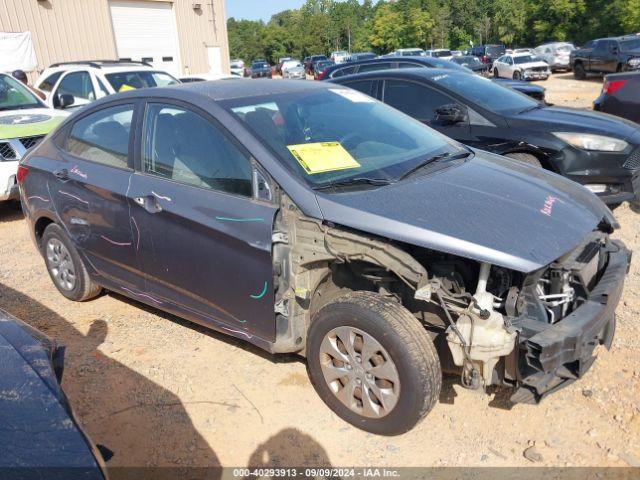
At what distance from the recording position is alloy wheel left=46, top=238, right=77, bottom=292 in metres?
4.31

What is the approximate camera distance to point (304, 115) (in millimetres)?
3344

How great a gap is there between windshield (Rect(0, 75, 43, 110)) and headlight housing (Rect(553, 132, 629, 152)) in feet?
24.3

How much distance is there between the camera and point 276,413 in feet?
10.1

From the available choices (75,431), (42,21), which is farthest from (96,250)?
(42,21)

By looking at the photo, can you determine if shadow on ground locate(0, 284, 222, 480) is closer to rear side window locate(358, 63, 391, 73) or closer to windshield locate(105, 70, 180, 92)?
windshield locate(105, 70, 180, 92)

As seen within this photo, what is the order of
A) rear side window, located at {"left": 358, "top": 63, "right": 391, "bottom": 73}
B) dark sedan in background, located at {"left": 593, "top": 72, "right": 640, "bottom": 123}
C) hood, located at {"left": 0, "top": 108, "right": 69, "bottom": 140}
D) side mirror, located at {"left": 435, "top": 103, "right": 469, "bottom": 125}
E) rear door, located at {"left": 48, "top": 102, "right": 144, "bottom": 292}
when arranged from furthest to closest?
rear side window, located at {"left": 358, "top": 63, "right": 391, "bottom": 73}, dark sedan in background, located at {"left": 593, "top": 72, "right": 640, "bottom": 123}, hood, located at {"left": 0, "top": 108, "right": 69, "bottom": 140}, side mirror, located at {"left": 435, "top": 103, "right": 469, "bottom": 125}, rear door, located at {"left": 48, "top": 102, "right": 144, "bottom": 292}

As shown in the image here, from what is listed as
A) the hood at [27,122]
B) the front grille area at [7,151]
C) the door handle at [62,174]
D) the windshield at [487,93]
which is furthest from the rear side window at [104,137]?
the windshield at [487,93]

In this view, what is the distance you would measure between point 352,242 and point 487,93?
13.7 feet

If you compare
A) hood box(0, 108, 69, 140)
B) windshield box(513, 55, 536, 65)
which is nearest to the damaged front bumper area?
hood box(0, 108, 69, 140)

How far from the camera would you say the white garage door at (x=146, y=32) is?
2008 cm

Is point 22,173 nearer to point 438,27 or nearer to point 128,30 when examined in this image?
point 128,30

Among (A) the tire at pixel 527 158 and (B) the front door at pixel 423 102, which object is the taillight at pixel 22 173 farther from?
(A) the tire at pixel 527 158

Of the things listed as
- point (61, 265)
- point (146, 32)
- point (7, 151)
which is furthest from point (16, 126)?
point (146, 32)

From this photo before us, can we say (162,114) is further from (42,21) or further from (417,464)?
(42,21)
